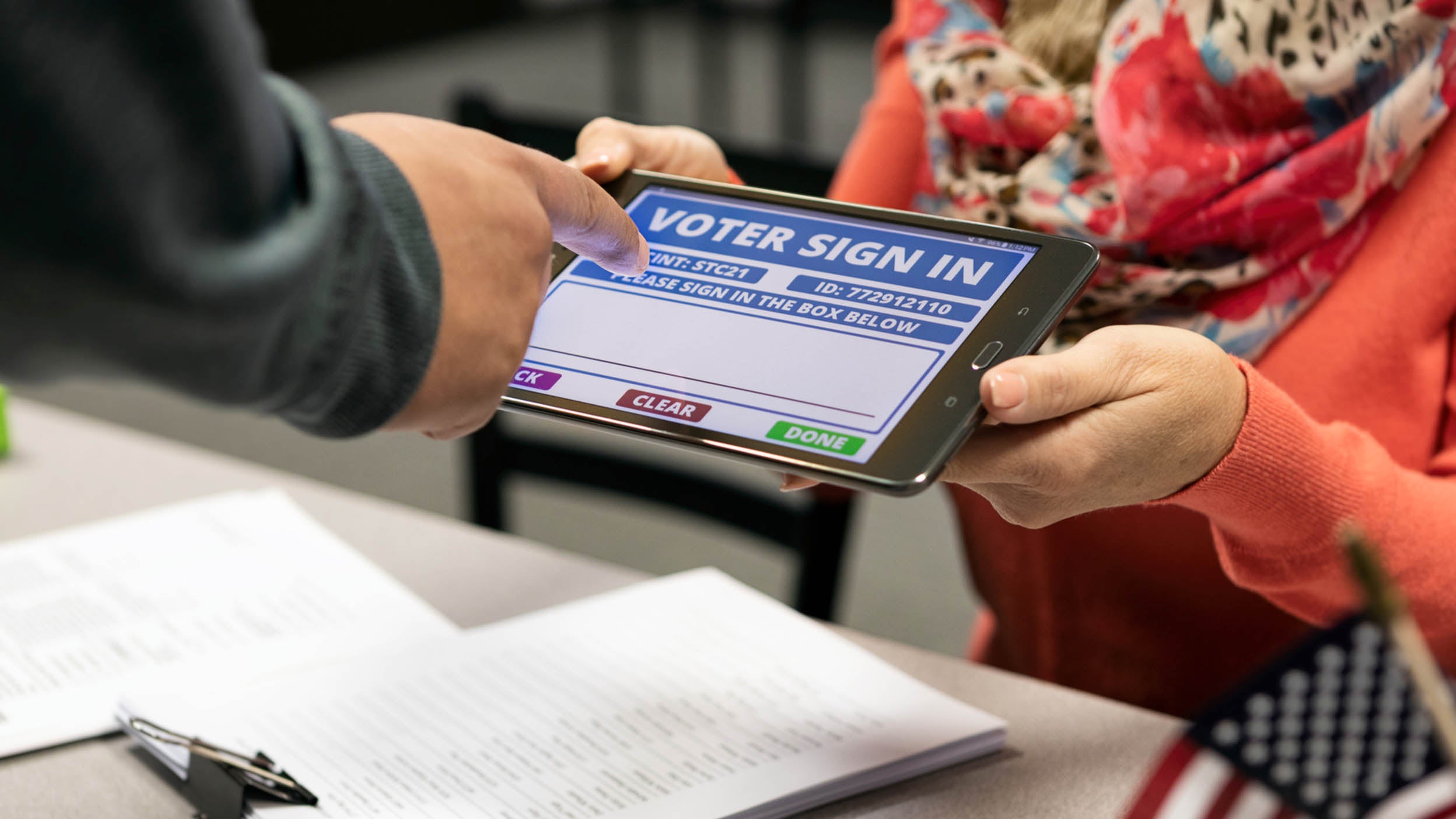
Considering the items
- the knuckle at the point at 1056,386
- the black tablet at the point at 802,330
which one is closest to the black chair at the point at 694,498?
the black tablet at the point at 802,330

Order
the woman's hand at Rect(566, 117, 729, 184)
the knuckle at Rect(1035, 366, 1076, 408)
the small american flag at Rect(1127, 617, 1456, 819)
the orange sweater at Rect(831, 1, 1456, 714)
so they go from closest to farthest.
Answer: the small american flag at Rect(1127, 617, 1456, 819) → the knuckle at Rect(1035, 366, 1076, 408) → the orange sweater at Rect(831, 1, 1456, 714) → the woman's hand at Rect(566, 117, 729, 184)

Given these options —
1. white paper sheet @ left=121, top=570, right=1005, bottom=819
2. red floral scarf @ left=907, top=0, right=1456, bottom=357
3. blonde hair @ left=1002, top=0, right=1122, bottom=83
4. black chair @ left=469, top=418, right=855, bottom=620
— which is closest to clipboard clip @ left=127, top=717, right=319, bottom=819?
white paper sheet @ left=121, top=570, right=1005, bottom=819

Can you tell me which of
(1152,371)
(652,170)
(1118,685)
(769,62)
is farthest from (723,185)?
(769,62)

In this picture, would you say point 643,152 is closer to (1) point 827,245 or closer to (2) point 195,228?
(1) point 827,245

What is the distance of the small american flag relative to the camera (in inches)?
13.1

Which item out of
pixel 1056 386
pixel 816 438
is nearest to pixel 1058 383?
pixel 1056 386

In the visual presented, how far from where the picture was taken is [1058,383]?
579 millimetres

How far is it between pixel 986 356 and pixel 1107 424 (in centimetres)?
6

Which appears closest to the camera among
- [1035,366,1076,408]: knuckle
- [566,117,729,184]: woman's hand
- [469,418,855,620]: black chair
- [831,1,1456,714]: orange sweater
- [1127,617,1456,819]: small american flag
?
[1127,617,1456,819]: small american flag

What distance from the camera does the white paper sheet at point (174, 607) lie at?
2.41ft

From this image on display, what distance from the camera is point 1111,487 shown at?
0.63 m

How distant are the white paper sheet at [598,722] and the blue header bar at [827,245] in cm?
23

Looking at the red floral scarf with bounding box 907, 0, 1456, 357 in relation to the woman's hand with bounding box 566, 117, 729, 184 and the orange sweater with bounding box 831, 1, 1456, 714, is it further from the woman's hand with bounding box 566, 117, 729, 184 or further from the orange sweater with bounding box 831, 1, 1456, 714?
the woman's hand with bounding box 566, 117, 729, 184

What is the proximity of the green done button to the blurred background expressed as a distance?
307 mm
